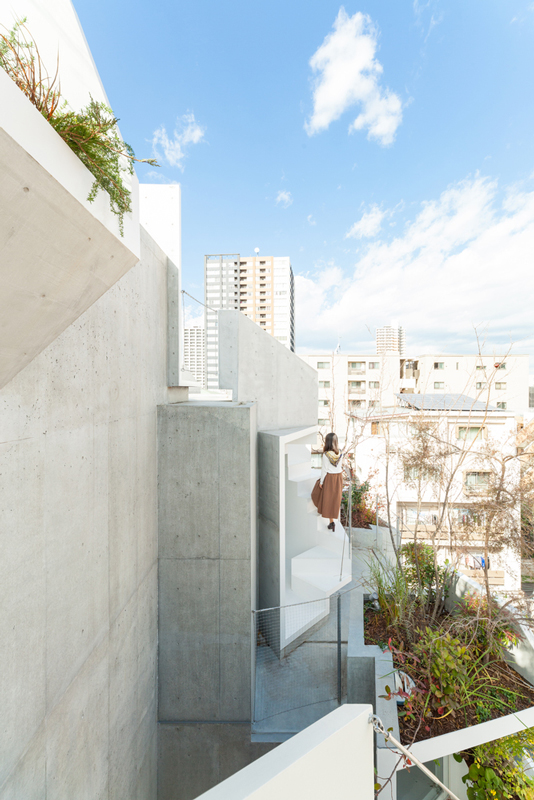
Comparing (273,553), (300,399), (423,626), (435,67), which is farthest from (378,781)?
(435,67)

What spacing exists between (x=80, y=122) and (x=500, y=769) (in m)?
5.27

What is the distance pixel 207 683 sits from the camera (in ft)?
12.6

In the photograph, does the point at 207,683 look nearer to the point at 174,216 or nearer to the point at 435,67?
the point at 174,216

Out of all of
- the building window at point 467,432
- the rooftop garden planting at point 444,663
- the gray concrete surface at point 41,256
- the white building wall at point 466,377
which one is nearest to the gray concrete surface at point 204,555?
the rooftop garden planting at point 444,663

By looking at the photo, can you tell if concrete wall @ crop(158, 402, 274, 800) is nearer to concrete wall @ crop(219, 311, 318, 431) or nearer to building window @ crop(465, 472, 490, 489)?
concrete wall @ crop(219, 311, 318, 431)

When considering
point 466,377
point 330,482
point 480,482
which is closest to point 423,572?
point 330,482

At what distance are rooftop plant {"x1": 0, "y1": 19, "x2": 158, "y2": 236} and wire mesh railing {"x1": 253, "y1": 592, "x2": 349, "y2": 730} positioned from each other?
4.09 m

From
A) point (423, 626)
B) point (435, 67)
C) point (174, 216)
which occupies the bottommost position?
point (423, 626)

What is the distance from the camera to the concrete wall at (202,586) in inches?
151

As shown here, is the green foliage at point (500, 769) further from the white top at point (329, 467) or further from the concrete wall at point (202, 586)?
the white top at point (329, 467)

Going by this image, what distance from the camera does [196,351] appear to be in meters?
5.32

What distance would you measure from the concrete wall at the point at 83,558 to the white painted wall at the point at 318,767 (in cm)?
131

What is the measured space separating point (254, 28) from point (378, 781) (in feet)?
48.5

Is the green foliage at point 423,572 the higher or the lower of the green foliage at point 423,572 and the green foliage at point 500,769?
the higher
